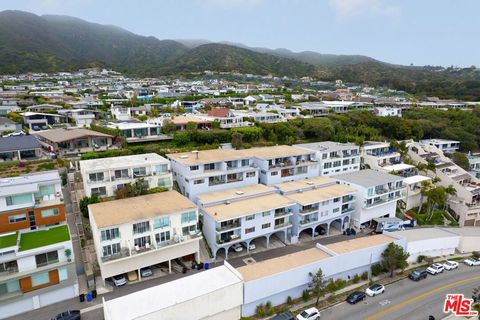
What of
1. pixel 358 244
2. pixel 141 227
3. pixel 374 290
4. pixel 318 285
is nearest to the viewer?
pixel 318 285

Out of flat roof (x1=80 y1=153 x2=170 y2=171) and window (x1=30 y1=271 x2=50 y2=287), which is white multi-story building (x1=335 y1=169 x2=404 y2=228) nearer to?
flat roof (x1=80 y1=153 x2=170 y2=171)

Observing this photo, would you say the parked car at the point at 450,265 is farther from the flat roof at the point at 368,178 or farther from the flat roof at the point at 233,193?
the flat roof at the point at 233,193

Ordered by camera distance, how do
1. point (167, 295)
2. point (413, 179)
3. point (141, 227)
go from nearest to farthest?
point (167, 295), point (141, 227), point (413, 179)

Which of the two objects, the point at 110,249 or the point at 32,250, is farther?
the point at 110,249

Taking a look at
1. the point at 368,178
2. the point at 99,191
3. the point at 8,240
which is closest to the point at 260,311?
the point at 8,240

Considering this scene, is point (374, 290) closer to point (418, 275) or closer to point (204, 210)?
point (418, 275)

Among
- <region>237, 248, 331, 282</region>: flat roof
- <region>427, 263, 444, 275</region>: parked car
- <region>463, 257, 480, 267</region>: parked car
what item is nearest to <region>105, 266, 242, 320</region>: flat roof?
<region>237, 248, 331, 282</region>: flat roof
